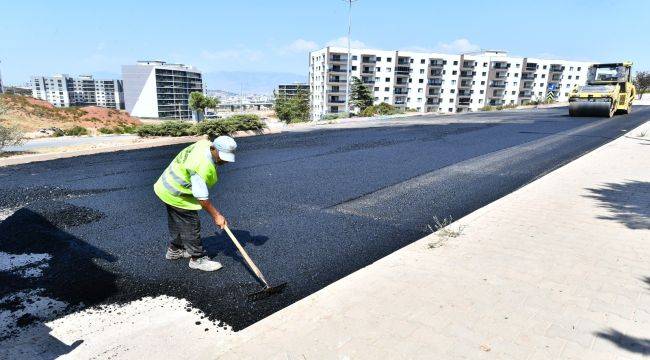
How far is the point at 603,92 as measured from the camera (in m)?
19.3

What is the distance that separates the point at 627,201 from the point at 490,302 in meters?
4.40

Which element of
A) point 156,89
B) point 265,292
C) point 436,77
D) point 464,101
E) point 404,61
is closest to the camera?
point 265,292

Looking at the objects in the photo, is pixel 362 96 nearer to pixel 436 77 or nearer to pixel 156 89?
pixel 436 77

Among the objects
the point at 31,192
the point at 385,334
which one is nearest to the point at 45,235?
the point at 31,192

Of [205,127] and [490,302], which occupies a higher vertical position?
[205,127]

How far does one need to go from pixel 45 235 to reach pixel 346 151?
798cm

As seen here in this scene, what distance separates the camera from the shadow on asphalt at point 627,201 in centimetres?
498

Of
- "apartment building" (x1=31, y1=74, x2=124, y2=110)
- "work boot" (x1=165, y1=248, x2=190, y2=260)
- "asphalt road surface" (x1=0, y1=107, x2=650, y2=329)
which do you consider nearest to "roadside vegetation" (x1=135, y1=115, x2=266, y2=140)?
"asphalt road surface" (x1=0, y1=107, x2=650, y2=329)

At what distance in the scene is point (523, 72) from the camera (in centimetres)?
7919

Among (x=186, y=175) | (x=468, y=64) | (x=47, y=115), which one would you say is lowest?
(x=47, y=115)

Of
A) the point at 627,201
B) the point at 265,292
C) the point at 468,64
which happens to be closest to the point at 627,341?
the point at 265,292

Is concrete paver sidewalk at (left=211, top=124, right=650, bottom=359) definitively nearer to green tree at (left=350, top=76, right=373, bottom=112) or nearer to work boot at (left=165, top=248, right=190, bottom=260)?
work boot at (left=165, top=248, right=190, bottom=260)

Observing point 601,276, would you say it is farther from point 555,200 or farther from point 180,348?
point 180,348

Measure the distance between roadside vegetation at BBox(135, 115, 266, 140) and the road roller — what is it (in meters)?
17.4
